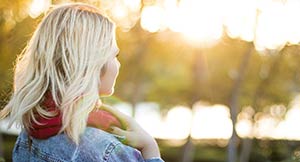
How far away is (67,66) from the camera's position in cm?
203

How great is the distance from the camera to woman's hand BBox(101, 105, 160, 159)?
2137mm

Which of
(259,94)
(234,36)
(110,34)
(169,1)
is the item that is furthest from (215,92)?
(110,34)

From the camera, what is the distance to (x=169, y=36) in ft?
46.4

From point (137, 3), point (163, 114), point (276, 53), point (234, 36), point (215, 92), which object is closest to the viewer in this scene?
point (137, 3)

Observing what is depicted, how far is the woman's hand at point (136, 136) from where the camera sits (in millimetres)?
2137

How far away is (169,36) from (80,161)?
40.1 feet

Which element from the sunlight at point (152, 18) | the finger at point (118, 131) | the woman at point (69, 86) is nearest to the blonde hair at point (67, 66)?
the woman at point (69, 86)

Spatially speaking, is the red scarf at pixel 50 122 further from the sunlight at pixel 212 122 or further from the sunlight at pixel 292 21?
the sunlight at pixel 212 122

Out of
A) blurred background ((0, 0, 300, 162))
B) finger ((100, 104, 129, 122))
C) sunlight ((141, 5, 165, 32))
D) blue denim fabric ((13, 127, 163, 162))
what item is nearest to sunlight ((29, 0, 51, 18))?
blurred background ((0, 0, 300, 162))

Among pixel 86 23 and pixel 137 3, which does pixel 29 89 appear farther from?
pixel 137 3

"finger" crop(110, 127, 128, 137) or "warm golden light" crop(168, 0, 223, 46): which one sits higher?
"finger" crop(110, 127, 128, 137)

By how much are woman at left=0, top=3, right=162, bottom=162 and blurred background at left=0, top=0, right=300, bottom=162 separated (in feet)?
13.3

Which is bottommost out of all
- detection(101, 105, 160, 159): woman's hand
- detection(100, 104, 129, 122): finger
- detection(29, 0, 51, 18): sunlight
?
detection(29, 0, 51, 18): sunlight

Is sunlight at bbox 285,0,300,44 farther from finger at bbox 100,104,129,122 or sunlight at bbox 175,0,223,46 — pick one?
finger at bbox 100,104,129,122
